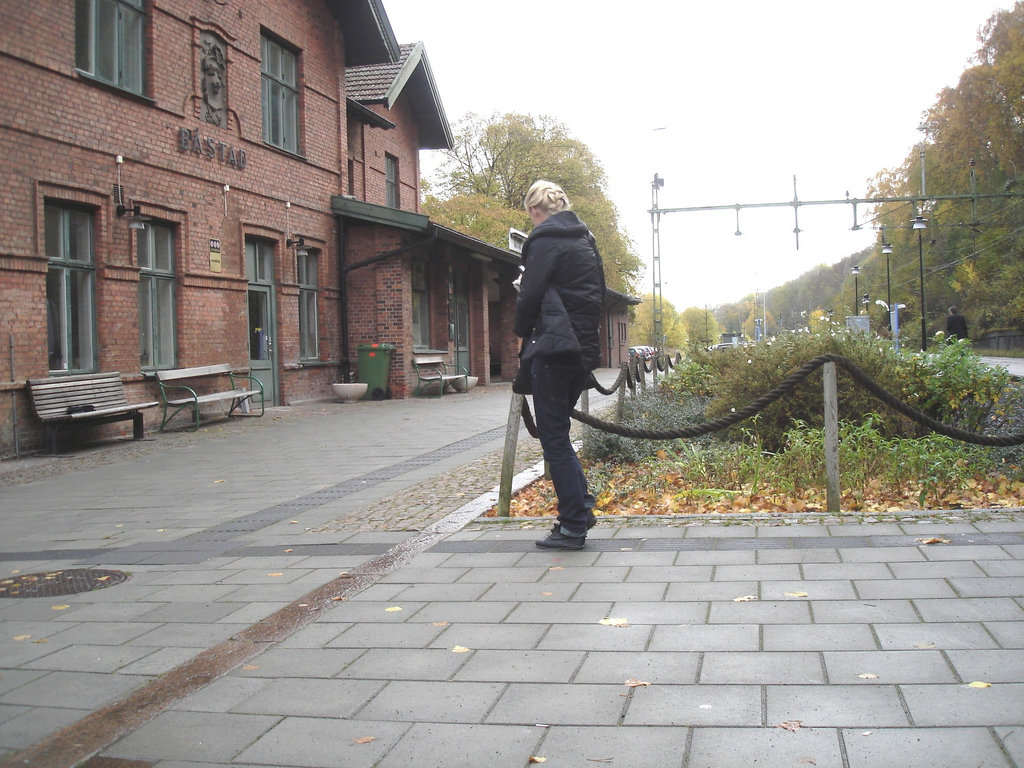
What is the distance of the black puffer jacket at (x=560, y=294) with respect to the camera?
5.07 m

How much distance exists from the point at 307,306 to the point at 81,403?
789 cm

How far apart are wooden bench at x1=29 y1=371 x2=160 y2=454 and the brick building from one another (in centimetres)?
25

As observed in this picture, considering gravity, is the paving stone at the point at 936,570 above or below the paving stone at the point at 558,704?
above

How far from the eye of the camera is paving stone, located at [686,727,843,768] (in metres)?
2.51

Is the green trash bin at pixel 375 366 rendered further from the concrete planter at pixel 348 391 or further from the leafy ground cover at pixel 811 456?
the leafy ground cover at pixel 811 456

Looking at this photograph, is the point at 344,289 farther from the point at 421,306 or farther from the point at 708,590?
the point at 708,590

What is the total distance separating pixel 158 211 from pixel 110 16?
276 cm

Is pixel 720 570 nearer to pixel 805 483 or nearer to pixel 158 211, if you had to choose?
pixel 805 483

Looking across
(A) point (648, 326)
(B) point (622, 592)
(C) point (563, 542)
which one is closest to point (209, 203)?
(C) point (563, 542)

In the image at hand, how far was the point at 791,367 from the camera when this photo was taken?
30.8ft

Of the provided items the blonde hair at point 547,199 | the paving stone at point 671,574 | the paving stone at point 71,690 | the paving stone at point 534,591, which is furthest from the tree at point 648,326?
the paving stone at point 71,690

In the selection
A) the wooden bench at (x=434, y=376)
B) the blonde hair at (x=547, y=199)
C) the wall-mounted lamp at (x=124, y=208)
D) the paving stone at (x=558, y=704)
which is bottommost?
the paving stone at (x=558, y=704)

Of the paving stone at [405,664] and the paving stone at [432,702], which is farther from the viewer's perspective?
the paving stone at [405,664]

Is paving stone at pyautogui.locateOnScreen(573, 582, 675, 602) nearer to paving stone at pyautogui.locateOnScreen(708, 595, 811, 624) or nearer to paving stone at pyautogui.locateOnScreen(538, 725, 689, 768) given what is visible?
paving stone at pyautogui.locateOnScreen(708, 595, 811, 624)
